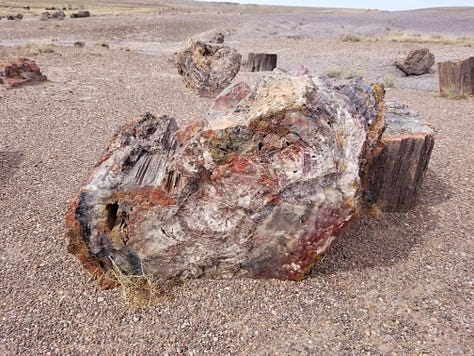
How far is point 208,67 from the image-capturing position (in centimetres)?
1170

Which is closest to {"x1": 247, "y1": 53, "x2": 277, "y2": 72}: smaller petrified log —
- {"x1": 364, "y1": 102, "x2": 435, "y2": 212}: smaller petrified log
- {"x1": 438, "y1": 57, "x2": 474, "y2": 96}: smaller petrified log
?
{"x1": 438, "y1": 57, "x2": 474, "y2": 96}: smaller petrified log

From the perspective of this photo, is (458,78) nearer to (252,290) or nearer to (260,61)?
(260,61)

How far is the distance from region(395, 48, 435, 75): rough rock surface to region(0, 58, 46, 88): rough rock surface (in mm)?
11822

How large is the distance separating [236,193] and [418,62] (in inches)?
525

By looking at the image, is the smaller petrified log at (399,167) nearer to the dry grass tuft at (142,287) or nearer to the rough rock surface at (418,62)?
the dry grass tuft at (142,287)

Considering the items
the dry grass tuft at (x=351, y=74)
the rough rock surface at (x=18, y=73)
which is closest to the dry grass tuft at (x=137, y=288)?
the rough rock surface at (x=18, y=73)

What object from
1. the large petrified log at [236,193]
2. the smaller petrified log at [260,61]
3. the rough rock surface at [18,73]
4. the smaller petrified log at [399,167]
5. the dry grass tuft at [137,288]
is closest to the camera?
the large petrified log at [236,193]

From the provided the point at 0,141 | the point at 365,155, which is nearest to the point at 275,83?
the point at 365,155

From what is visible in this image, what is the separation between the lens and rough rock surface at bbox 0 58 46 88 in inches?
444

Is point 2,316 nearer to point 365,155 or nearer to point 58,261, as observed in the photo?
point 58,261

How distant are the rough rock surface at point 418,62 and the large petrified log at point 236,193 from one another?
12.3 m

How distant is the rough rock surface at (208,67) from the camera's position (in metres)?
11.5

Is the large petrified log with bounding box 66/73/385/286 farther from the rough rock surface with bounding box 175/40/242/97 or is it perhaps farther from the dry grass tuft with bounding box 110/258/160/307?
the rough rock surface with bounding box 175/40/242/97

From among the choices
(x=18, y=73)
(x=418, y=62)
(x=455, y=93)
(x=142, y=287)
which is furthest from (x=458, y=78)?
(x=18, y=73)
